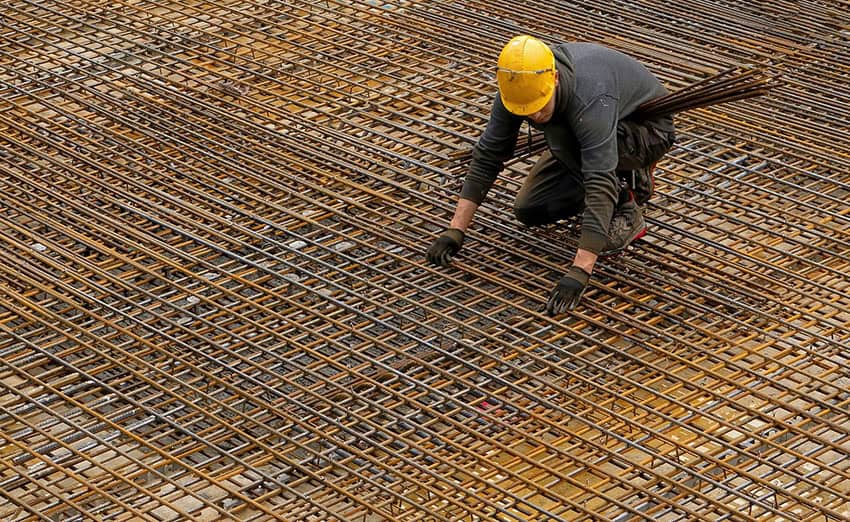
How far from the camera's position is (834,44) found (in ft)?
20.4

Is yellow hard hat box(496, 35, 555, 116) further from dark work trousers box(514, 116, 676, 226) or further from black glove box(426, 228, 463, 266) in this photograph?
black glove box(426, 228, 463, 266)

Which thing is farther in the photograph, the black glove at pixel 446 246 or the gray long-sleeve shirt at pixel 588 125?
the black glove at pixel 446 246

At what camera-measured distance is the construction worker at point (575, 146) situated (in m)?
3.97

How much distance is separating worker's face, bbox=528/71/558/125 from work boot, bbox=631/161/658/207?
0.53 m

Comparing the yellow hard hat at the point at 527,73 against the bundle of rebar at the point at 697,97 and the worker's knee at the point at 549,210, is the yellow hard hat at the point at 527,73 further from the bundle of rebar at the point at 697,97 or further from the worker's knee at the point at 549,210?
the worker's knee at the point at 549,210

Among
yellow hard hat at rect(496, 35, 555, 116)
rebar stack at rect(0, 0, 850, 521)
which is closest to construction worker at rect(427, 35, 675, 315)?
yellow hard hat at rect(496, 35, 555, 116)

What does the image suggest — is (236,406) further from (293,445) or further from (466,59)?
(466,59)

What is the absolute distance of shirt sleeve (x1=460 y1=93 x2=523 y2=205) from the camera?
13.8 ft

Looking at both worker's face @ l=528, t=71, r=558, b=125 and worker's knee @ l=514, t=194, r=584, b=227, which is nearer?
worker's face @ l=528, t=71, r=558, b=125

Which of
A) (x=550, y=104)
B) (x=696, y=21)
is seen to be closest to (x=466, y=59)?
(x=696, y=21)

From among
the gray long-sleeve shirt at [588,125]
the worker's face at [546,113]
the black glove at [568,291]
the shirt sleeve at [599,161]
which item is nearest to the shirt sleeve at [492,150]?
the gray long-sleeve shirt at [588,125]

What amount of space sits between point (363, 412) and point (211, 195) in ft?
4.71

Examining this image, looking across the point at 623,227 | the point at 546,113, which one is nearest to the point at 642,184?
the point at 623,227

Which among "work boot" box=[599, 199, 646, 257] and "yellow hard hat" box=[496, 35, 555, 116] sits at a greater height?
"yellow hard hat" box=[496, 35, 555, 116]
